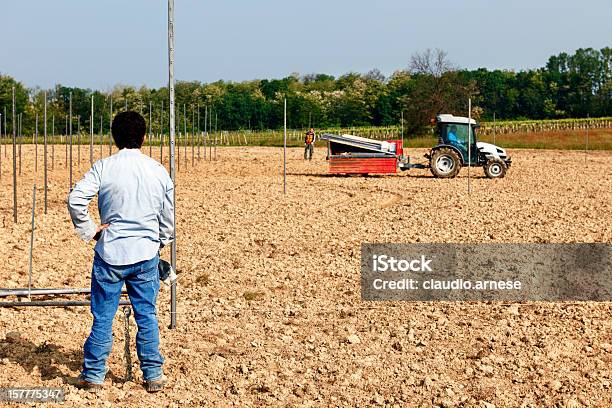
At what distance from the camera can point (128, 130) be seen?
461 cm

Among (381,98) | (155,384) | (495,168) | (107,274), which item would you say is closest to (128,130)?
(107,274)

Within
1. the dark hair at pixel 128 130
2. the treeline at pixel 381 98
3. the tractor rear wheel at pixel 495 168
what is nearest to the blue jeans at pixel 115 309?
the dark hair at pixel 128 130

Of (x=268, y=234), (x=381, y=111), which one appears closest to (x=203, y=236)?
(x=268, y=234)

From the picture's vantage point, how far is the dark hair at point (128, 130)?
461 cm

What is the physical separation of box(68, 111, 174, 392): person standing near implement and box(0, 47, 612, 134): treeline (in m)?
33.8

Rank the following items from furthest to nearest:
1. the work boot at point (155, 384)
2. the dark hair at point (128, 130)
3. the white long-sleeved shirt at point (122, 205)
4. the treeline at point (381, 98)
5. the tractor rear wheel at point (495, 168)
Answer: the treeline at point (381, 98), the tractor rear wheel at point (495, 168), the work boot at point (155, 384), the dark hair at point (128, 130), the white long-sleeved shirt at point (122, 205)

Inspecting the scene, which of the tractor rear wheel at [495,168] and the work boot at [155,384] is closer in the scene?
the work boot at [155,384]

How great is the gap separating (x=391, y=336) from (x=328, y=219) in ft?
21.1

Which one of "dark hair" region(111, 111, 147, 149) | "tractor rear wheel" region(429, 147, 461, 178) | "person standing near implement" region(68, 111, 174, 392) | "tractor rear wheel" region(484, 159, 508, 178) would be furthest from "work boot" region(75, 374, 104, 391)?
"tractor rear wheel" region(484, 159, 508, 178)

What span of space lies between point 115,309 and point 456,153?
16198 millimetres

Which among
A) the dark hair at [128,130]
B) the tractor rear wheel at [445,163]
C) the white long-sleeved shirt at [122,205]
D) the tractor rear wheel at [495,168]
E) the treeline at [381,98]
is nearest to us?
the white long-sleeved shirt at [122,205]

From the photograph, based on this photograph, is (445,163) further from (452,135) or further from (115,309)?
(115,309)

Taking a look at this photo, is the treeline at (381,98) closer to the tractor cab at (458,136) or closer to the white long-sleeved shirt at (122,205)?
the tractor cab at (458,136)

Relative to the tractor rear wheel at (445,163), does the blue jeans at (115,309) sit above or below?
below
